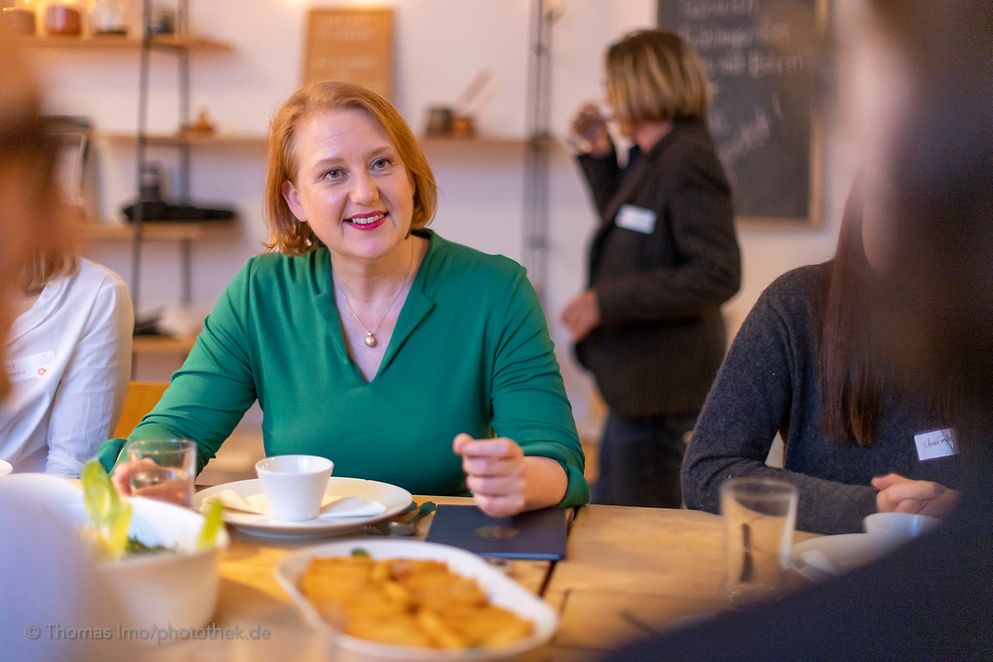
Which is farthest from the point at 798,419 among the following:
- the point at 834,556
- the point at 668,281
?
the point at 668,281

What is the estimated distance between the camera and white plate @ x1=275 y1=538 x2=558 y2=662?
689mm

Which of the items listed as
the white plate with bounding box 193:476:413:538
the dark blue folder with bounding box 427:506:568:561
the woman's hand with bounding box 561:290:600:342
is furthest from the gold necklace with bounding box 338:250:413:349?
the woman's hand with bounding box 561:290:600:342

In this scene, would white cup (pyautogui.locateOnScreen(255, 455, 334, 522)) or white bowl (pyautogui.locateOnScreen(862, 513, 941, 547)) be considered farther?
white cup (pyautogui.locateOnScreen(255, 455, 334, 522))

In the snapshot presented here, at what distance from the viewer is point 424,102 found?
4.52 m

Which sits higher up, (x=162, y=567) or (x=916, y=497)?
(x=916, y=497)

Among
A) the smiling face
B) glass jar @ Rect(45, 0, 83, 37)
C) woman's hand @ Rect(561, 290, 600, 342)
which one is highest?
glass jar @ Rect(45, 0, 83, 37)

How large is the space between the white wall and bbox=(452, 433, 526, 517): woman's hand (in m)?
3.27

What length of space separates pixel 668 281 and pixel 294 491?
160cm

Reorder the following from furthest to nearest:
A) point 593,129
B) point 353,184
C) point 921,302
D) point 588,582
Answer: point 593,129, point 353,184, point 588,582, point 921,302

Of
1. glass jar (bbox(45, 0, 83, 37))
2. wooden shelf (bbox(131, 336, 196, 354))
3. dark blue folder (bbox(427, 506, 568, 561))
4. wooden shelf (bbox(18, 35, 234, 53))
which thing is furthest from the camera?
wooden shelf (bbox(18, 35, 234, 53))

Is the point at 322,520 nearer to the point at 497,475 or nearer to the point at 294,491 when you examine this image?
the point at 294,491

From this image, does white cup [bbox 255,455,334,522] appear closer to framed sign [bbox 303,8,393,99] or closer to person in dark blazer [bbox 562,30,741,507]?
person in dark blazer [bbox 562,30,741,507]

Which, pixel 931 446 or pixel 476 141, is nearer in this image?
pixel 931 446

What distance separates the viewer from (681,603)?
0.70 metres
